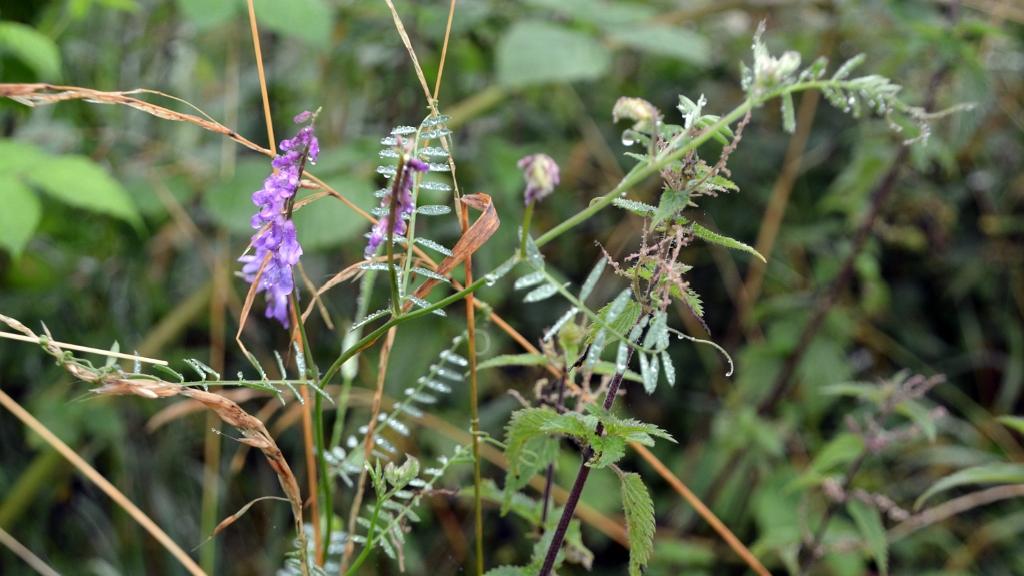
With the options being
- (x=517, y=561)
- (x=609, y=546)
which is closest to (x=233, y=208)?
(x=517, y=561)

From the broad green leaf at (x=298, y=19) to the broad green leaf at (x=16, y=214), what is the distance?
1.51 feet

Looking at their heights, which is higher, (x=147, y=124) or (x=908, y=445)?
(x=147, y=124)

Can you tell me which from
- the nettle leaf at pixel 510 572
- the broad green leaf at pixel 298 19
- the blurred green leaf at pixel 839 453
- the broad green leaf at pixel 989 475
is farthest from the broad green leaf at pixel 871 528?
the broad green leaf at pixel 298 19

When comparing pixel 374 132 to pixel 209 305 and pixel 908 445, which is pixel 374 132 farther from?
pixel 908 445

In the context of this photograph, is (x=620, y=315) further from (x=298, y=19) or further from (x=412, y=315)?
(x=298, y=19)

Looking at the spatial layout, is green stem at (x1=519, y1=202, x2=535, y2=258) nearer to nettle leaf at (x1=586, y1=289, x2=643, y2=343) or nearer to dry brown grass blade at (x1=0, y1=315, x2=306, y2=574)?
nettle leaf at (x1=586, y1=289, x2=643, y2=343)

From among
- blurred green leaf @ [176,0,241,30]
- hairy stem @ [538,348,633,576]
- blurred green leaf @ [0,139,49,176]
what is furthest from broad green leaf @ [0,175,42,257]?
hairy stem @ [538,348,633,576]

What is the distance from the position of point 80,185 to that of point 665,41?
1065mm

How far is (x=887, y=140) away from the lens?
1845 mm

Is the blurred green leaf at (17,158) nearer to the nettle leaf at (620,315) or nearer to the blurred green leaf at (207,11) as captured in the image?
the blurred green leaf at (207,11)

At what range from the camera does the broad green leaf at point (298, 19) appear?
5.00 feet

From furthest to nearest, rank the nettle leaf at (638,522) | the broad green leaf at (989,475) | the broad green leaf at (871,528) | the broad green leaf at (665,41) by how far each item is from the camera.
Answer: the broad green leaf at (665,41) → the broad green leaf at (871,528) → the broad green leaf at (989,475) → the nettle leaf at (638,522)

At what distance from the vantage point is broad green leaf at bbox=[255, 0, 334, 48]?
60.0 inches

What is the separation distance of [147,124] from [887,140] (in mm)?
1592
